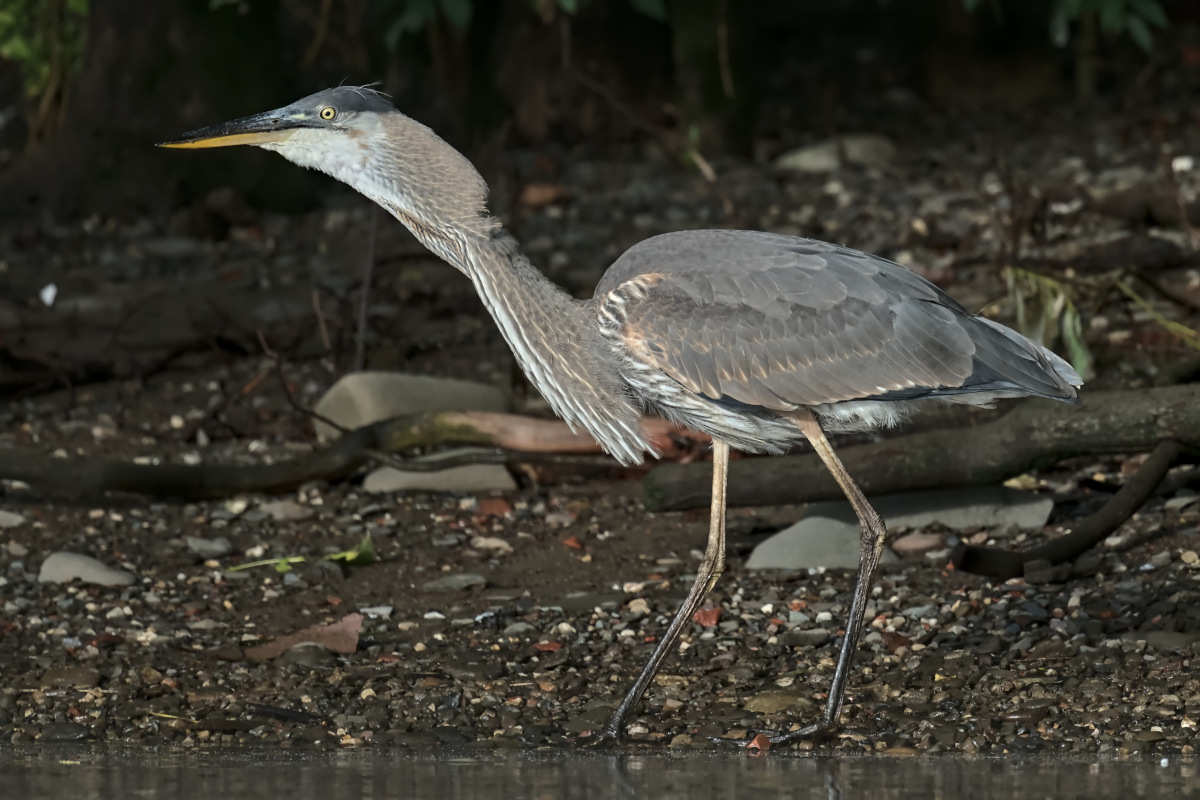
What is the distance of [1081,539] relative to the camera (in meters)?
5.78

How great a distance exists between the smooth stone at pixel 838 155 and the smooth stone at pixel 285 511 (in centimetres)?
673

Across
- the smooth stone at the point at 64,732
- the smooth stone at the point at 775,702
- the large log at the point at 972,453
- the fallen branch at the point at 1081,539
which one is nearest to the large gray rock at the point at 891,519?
the large log at the point at 972,453

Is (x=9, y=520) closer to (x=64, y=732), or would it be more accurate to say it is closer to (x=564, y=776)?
(x=64, y=732)

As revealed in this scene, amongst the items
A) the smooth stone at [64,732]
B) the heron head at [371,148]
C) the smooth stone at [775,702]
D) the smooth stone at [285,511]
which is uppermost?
the heron head at [371,148]

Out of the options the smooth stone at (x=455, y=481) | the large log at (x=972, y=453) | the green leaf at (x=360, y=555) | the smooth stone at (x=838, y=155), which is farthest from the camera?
the smooth stone at (x=838, y=155)

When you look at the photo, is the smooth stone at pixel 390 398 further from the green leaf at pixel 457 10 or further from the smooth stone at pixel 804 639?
the smooth stone at pixel 804 639

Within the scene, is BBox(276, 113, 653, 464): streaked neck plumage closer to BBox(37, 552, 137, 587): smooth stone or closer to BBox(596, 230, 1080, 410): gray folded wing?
BBox(596, 230, 1080, 410): gray folded wing

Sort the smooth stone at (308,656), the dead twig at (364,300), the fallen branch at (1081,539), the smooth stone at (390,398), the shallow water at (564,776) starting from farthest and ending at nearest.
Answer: the dead twig at (364,300)
the smooth stone at (390,398)
the fallen branch at (1081,539)
the smooth stone at (308,656)
the shallow water at (564,776)

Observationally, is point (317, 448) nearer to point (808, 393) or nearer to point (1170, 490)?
point (808, 393)

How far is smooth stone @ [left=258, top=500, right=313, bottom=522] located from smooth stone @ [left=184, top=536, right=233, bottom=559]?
34 centimetres

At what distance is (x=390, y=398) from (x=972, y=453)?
2851 mm

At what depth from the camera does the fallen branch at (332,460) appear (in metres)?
6.84

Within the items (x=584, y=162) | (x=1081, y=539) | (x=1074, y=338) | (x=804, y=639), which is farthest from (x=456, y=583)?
(x=584, y=162)

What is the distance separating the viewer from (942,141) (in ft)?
46.3
